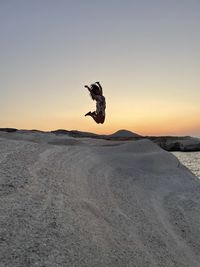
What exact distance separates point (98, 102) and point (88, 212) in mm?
7412

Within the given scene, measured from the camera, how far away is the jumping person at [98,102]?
483 inches

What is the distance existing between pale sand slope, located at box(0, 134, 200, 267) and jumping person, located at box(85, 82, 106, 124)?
282 cm

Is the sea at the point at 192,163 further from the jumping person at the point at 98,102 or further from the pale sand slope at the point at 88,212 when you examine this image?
the pale sand slope at the point at 88,212

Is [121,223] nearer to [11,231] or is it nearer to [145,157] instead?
[11,231]

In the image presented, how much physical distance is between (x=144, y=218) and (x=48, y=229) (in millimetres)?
2257

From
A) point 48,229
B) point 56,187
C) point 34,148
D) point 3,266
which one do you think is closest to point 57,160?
point 34,148

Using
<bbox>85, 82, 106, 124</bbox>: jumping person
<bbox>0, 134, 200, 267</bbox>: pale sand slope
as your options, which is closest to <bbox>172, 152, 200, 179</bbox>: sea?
<bbox>85, 82, 106, 124</bbox>: jumping person

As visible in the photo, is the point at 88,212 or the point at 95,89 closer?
the point at 88,212

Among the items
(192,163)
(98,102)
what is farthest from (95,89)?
(192,163)

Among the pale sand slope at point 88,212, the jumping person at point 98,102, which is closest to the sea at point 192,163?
the jumping person at point 98,102

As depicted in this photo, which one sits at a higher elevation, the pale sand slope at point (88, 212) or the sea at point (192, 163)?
the pale sand slope at point (88, 212)

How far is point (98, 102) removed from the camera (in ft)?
40.6

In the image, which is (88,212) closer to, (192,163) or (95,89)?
(95,89)

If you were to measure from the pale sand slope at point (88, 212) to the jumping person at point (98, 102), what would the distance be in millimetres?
2822
